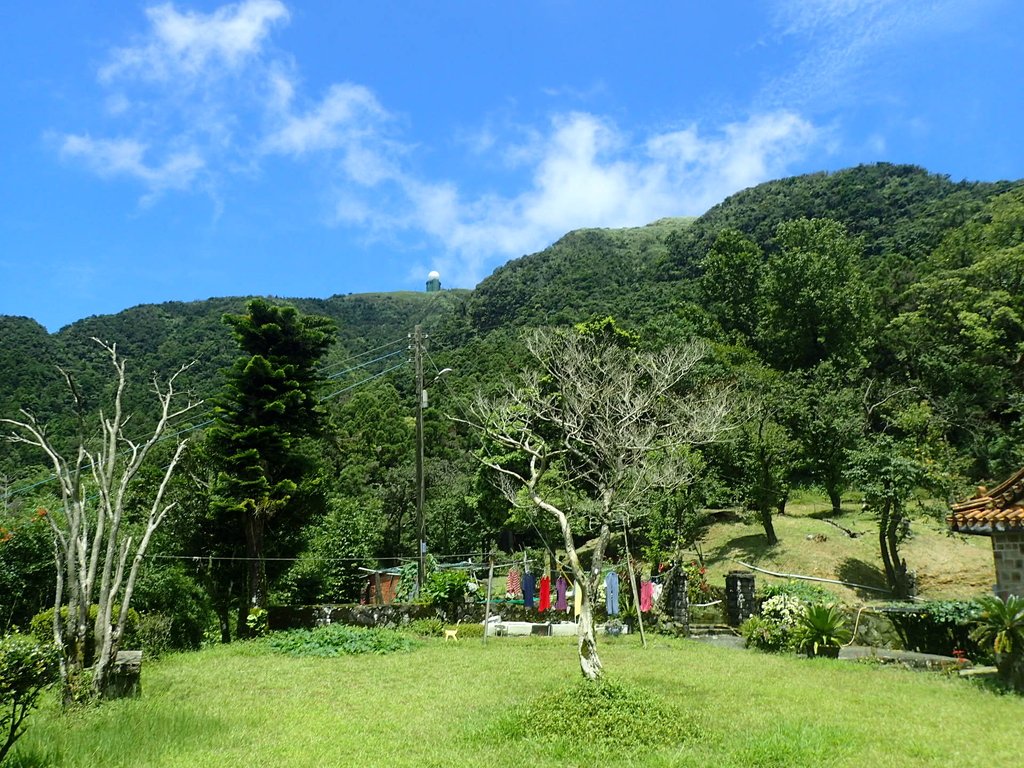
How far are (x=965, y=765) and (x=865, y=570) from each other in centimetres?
1770

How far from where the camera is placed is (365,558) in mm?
22016

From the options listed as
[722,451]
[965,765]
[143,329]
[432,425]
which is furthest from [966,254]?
[143,329]

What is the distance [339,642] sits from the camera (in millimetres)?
14133

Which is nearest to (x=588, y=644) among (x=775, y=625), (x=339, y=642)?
(x=775, y=625)

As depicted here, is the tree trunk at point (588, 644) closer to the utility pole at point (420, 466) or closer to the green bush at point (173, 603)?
the green bush at point (173, 603)

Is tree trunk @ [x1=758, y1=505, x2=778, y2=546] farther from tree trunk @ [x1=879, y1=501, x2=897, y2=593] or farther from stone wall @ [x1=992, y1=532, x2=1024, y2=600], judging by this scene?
stone wall @ [x1=992, y1=532, x2=1024, y2=600]

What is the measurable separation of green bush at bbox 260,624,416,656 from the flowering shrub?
6848 millimetres

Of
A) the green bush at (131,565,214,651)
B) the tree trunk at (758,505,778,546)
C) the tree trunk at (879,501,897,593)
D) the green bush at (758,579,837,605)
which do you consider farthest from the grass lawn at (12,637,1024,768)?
the tree trunk at (758,505,778,546)

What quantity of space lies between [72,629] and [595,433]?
10761mm

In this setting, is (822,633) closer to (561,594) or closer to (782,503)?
(561,594)

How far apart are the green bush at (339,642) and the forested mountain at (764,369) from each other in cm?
453

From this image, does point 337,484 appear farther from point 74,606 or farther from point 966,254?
point 966,254

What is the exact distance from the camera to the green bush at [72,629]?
29.8ft

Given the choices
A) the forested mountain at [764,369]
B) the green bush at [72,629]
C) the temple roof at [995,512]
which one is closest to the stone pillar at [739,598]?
the forested mountain at [764,369]
